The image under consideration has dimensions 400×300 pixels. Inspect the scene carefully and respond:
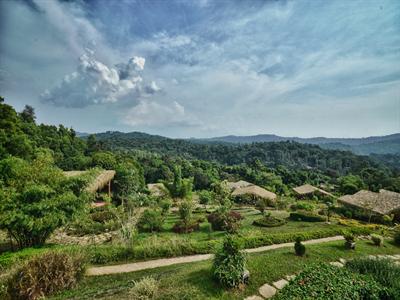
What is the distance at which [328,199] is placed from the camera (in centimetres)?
3819

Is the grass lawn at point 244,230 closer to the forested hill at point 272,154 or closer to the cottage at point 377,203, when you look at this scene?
the cottage at point 377,203

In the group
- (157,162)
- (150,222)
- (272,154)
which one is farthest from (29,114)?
(272,154)

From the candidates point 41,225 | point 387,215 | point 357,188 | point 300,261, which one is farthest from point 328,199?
point 41,225

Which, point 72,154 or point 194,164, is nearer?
point 72,154

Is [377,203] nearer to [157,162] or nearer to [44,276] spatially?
[44,276]

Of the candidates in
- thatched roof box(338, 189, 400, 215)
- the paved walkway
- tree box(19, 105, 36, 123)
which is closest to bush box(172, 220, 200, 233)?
the paved walkway

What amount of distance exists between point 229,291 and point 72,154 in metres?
47.0

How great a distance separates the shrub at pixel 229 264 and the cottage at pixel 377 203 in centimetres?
2489

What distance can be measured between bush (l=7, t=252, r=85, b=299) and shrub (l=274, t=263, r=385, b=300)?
547 centimetres

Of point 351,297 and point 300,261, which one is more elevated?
point 351,297

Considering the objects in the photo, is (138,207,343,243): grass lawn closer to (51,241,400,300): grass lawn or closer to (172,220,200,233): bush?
(172,220,200,233): bush

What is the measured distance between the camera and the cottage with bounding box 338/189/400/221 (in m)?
23.9

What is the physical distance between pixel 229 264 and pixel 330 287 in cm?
226

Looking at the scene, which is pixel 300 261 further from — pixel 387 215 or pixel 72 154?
pixel 72 154
